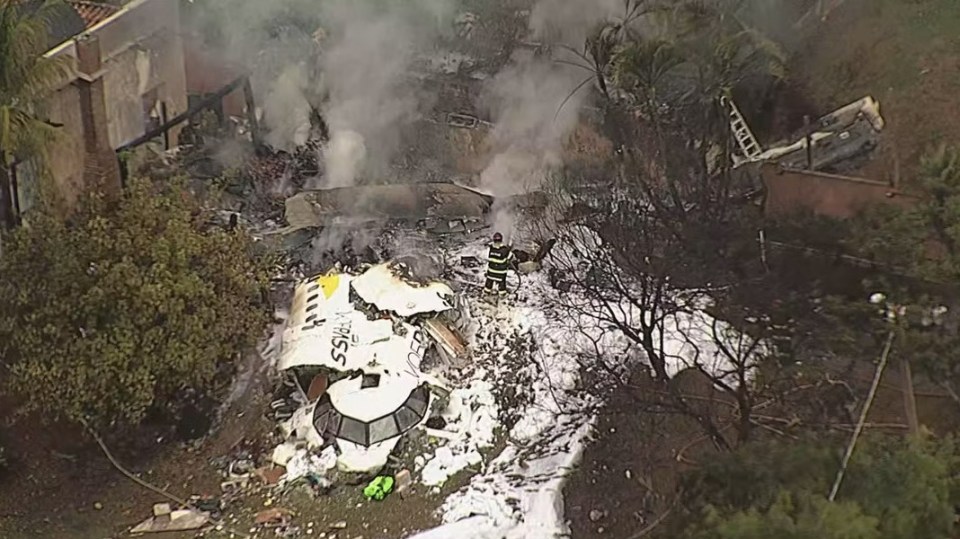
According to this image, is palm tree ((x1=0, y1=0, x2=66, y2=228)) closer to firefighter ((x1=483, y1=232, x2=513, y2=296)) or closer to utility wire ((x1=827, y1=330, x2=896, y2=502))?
firefighter ((x1=483, y1=232, x2=513, y2=296))

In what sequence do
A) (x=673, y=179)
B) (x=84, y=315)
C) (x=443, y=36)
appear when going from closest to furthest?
(x=84, y=315)
(x=673, y=179)
(x=443, y=36)

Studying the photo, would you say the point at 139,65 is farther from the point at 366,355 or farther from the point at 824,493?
the point at 824,493

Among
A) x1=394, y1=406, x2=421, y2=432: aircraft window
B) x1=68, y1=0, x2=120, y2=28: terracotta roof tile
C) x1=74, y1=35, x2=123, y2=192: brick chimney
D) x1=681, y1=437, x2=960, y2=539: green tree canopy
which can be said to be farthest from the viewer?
x1=68, y1=0, x2=120, y2=28: terracotta roof tile

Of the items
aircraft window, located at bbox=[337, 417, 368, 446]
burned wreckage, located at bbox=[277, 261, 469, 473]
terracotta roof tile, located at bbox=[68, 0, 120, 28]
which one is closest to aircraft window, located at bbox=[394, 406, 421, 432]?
burned wreckage, located at bbox=[277, 261, 469, 473]

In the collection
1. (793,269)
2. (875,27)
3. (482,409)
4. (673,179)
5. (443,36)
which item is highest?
(443,36)

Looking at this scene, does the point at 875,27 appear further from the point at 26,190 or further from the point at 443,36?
the point at 26,190

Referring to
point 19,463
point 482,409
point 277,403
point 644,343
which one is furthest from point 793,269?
point 19,463
